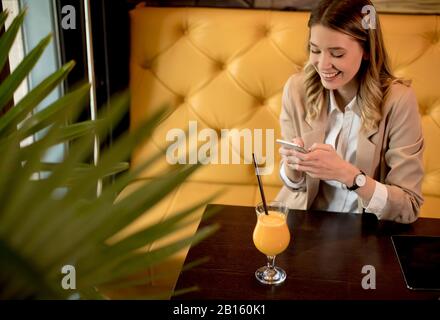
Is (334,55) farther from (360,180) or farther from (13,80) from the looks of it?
(13,80)

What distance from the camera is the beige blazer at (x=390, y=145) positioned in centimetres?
133

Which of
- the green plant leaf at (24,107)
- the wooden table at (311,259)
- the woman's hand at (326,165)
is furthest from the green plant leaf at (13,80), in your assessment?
the woman's hand at (326,165)

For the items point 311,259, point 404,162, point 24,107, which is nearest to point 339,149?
point 404,162

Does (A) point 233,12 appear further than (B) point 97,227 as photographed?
Yes

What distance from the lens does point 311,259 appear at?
44.4 inches

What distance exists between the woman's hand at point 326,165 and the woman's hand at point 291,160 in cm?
2

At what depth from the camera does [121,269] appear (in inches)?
15.6

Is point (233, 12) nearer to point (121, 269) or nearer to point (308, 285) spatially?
point (308, 285)

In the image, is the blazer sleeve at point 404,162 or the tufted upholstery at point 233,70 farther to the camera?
the tufted upholstery at point 233,70

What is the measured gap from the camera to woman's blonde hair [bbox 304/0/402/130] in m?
1.36

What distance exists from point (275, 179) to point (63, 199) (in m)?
1.55

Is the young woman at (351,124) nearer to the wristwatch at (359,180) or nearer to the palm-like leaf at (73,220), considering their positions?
the wristwatch at (359,180)
